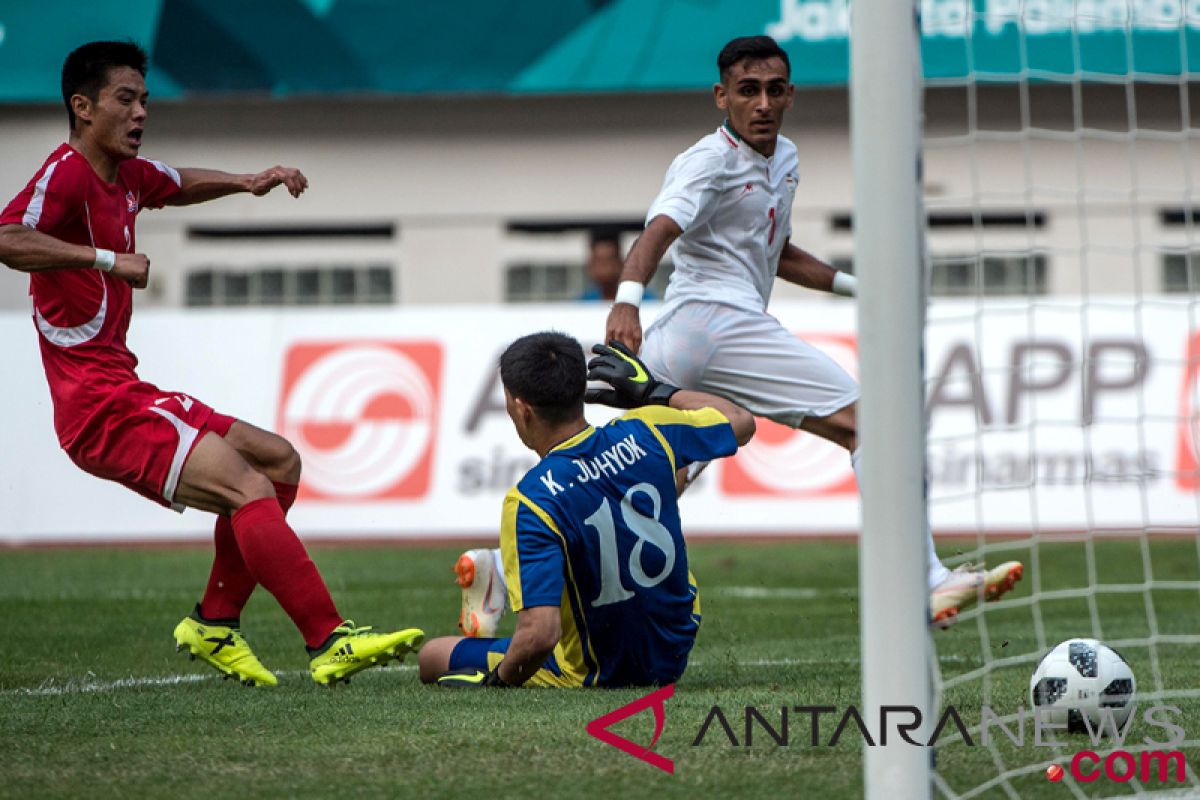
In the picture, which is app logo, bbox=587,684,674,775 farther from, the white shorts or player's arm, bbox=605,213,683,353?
the white shorts

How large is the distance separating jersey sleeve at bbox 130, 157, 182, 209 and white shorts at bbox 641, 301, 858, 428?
1.83m

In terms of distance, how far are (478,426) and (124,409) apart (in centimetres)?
695

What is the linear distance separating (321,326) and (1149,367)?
6.08m

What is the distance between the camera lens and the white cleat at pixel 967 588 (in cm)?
550

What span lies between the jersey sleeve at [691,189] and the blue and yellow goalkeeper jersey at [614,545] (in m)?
1.01

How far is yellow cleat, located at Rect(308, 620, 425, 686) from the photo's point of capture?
5258mm

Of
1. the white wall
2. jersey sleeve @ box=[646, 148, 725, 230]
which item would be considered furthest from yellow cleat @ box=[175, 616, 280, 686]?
the white wall

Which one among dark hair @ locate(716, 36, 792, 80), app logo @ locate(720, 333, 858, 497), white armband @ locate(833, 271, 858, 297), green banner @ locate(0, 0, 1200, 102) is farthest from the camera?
green banner @ locate(0, 0, 1200, 102)

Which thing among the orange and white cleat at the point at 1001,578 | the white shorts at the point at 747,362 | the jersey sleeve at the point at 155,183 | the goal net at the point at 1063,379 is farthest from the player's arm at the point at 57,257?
the orange and white cleat at the point at 1001,578

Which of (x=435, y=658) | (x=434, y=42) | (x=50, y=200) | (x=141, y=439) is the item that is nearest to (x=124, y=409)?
(x=141, y=439)

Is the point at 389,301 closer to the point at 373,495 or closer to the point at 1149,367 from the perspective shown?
the point at 373,495

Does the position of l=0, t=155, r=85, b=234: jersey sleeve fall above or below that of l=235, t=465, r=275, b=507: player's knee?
above

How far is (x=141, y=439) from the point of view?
5.48 meters

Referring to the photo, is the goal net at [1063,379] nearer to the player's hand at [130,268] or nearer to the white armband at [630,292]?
the white armband at [630,292]
